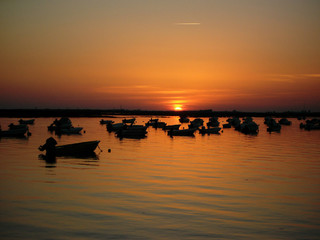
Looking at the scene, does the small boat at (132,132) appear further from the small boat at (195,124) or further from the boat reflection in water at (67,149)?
the boat reflection in water at (67,149)

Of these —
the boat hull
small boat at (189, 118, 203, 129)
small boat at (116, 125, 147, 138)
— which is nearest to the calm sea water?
the boat hull

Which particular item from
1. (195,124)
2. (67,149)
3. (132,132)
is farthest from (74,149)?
(195,124)

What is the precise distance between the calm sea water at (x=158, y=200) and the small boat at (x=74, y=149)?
2.79m

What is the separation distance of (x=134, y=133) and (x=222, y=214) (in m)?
43.5

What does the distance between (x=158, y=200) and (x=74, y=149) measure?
60.2ft

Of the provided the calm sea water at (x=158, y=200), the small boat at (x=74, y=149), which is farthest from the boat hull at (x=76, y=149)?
the calm sea water at (x=158, y=200)

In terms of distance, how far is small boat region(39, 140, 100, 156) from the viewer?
32.2 m

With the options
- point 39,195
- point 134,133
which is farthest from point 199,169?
point 134,133

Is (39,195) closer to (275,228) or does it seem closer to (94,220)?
(94,220)

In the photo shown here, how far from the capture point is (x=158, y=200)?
16453 mm

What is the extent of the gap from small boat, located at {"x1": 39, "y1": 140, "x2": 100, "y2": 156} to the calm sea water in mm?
2792

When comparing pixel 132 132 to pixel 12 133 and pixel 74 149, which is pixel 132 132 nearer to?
pixel 12 133

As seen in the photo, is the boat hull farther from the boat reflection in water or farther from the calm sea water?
the calm sea water

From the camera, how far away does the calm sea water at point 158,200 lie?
12305 millimetres
